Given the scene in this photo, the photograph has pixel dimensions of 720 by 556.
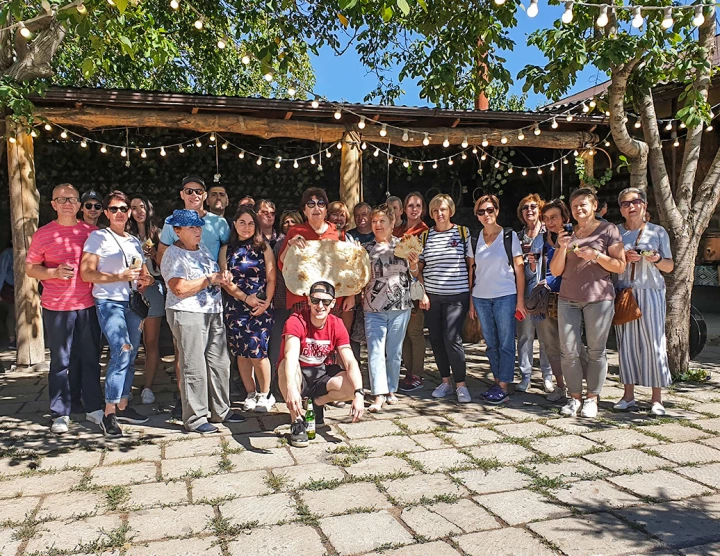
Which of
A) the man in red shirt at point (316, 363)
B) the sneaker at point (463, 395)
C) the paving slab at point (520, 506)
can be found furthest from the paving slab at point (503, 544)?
the sneaker at point (463, 395)

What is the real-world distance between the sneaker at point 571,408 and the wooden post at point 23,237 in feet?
18.9

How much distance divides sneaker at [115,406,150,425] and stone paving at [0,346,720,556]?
0.41ft

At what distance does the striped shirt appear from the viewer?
16.1 ft

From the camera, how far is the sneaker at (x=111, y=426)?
4.06m

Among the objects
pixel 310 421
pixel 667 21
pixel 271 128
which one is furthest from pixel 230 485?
pixel 271 128

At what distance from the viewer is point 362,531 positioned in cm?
264

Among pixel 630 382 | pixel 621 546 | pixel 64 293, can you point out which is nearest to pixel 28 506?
pixel 64 293

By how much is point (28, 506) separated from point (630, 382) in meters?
4.12

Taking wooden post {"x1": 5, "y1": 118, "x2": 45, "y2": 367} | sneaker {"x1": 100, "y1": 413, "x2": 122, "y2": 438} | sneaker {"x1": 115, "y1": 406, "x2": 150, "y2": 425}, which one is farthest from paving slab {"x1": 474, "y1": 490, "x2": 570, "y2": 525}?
wooden post {"x1": 5, "y1": 118, "x2": 45, "y2": 367}

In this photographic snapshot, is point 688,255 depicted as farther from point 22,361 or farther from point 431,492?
point 22,361

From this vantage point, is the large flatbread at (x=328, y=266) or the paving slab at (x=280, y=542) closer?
the paving slab at (x=280, y=542)

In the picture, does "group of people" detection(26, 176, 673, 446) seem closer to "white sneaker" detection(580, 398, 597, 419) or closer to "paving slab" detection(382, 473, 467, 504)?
"white sneaker" detection(580, 398, 597, 419)

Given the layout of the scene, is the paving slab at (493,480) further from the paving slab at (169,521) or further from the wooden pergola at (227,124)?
the wooden pergola at (227,124)

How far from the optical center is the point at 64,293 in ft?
13.4
